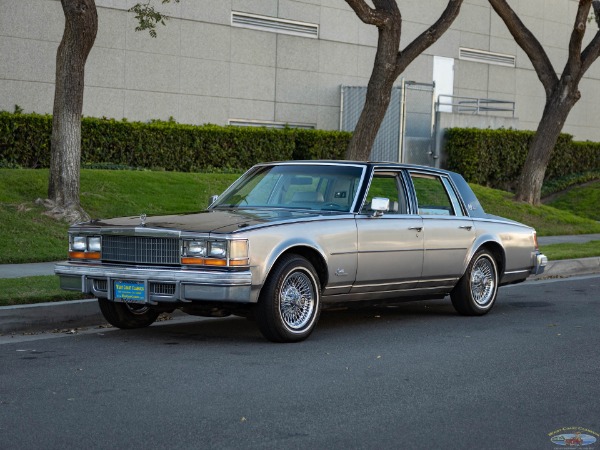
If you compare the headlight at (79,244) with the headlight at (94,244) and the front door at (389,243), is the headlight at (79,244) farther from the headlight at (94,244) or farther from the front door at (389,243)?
the front door at (389,243)

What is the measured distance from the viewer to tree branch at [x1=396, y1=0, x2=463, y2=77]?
20.1m

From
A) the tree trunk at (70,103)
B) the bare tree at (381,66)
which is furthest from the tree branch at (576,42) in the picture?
the tree trunk at (70,103)

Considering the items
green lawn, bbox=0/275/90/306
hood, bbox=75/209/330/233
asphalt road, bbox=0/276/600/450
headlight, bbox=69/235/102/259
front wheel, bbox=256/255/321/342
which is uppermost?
hood, bbox=75/209/330/233

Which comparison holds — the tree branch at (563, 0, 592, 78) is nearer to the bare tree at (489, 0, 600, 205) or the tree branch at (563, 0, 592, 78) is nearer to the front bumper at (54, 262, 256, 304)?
the bare tree at (489, 0, 600, 205)

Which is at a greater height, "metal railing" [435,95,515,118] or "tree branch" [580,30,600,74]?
Result: "tree branch" [580,30,600,74]

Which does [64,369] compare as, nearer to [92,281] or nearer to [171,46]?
[92,281]

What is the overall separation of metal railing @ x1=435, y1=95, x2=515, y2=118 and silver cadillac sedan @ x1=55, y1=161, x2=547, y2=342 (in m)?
20.6

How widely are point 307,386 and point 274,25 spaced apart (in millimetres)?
21932

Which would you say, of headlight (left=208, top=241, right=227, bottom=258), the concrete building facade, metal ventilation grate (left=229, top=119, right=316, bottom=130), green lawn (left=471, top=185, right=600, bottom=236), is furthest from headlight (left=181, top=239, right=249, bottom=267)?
metal ventilation grate (left=229, top=119, right=316, bottom=130)

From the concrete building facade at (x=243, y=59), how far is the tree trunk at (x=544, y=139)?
243 inches

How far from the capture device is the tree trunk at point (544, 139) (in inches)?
1018

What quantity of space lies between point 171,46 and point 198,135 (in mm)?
2758

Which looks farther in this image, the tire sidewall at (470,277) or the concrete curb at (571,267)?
the concrete curb at (571,267)

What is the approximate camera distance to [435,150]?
30.7 m
